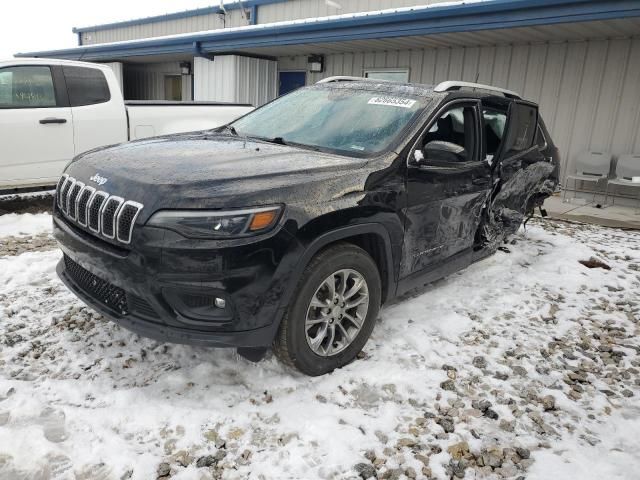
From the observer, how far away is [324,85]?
432cm

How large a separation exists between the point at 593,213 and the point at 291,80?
8.35 meters

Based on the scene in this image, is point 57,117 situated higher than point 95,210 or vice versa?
point 57,117

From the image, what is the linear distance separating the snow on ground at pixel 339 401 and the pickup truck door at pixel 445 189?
585 mm

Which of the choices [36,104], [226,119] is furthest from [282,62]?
[36,104]

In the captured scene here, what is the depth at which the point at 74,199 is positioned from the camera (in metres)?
2.96

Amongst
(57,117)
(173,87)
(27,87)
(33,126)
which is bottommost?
(33,126)

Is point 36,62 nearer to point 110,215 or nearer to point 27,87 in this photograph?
point 27,87

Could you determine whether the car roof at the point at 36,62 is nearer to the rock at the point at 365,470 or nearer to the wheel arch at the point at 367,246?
the wheel arch at the point at 367,246

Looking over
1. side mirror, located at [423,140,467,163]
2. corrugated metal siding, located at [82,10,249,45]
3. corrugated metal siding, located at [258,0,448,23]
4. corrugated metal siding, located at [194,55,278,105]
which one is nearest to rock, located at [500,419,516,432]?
side mirror, located at [423,140,467,163]

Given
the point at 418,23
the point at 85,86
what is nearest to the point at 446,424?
the point at 85,86

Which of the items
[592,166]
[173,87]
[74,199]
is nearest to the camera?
[74,199]

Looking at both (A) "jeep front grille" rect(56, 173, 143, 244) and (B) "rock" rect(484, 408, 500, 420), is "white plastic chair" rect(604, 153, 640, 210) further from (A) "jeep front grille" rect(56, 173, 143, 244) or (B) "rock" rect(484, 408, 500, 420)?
(A) "jeep front grille" rect(56, 173, 143, 244)

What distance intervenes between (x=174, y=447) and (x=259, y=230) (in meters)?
1.13

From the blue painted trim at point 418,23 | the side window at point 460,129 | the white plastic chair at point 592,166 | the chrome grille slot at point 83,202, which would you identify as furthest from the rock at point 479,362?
the white plastic chair at point 592,166
